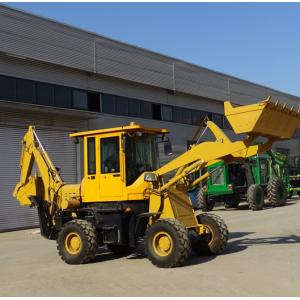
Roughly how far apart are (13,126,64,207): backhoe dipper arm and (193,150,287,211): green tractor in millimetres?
12227

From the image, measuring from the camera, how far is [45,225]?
12.4 meters

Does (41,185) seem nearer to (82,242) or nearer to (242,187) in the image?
(82,242)

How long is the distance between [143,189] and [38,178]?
3.30 m

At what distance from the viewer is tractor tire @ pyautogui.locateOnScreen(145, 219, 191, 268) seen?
9695mm

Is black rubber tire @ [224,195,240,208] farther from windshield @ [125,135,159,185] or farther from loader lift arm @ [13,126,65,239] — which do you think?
windshield @ [125,135,159,185]

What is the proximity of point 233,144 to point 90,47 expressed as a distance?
14271 millimetres

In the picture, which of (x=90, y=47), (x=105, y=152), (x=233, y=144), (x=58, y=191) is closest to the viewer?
(x=233, y=144)

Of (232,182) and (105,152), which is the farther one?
(232,182)

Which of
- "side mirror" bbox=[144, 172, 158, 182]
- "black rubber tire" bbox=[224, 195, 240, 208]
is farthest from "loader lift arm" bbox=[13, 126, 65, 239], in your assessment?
"black rubber tire" bbox=[224, 195, 240, 208]

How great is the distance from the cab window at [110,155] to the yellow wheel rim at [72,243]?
1.53 meters

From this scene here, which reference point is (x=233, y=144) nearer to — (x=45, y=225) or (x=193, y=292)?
(x=193, y=292)

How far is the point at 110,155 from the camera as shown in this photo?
11.1m

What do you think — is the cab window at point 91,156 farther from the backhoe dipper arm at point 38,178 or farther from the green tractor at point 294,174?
the green tractor at point 294,174

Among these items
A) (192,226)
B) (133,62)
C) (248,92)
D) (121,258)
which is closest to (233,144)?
(192,226)
